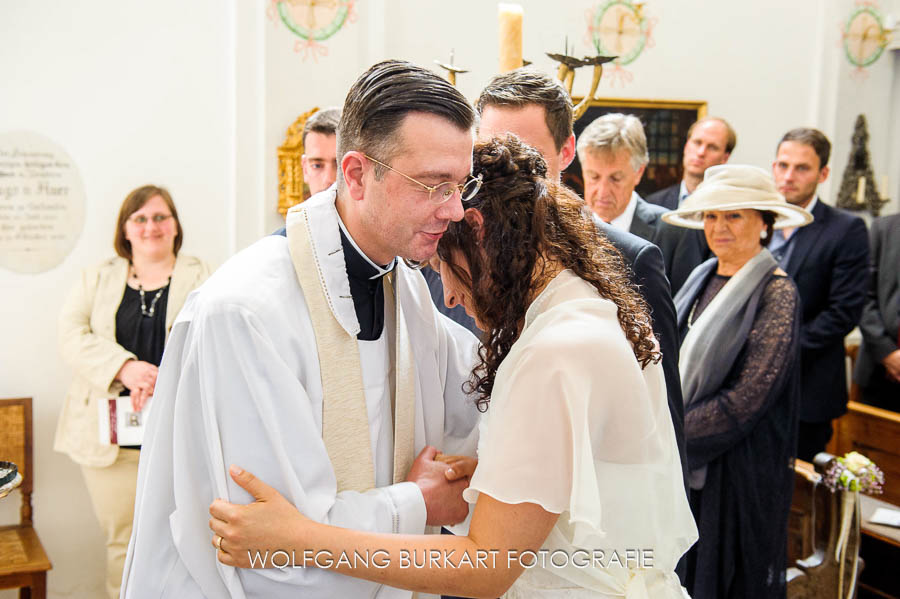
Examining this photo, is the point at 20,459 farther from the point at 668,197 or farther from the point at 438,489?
the point at 668,197

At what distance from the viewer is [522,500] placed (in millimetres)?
1566

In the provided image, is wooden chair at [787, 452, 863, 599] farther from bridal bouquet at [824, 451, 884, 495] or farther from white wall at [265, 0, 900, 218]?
white wall at [265, 0, 900, 218]

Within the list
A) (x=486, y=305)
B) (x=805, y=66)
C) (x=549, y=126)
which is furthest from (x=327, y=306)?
(x=805, y=66)

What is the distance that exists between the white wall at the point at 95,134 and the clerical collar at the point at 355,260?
10.7 feet

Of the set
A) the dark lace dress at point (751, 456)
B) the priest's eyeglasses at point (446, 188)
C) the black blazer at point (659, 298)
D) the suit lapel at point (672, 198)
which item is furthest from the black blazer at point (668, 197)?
the priest's eyeglasses at point (446, 188)

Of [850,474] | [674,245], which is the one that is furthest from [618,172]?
[850,474]

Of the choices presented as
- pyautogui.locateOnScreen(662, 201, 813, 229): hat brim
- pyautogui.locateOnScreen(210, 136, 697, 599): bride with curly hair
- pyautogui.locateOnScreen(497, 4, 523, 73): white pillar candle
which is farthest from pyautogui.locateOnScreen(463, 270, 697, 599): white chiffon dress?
pyautogui.locateOnScreen(662, 201, 813, 229): hat brim

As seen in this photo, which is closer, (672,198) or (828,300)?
(828,300)

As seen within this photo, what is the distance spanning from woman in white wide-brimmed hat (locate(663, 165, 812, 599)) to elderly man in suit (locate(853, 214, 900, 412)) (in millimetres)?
2600

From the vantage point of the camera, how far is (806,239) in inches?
198

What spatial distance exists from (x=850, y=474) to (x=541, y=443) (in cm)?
226

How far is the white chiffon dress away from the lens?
1.56 metres

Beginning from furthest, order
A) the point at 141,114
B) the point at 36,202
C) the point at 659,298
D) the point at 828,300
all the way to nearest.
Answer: the point at 828,300 < the point at 141,114 < the point at 36,202 < the point at 659,298

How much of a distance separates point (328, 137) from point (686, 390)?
6.40 feet
